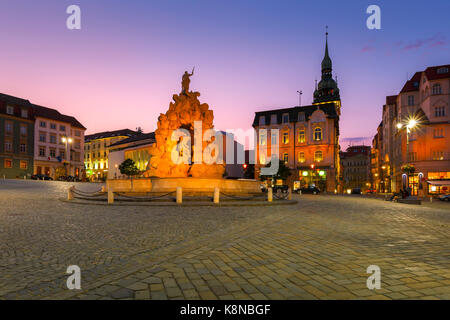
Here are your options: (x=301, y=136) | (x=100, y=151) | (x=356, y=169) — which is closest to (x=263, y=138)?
(x=301, y=136)

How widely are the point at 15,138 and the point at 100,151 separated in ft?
120

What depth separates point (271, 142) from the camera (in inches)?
2244

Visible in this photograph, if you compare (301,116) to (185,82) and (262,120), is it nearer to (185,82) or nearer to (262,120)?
(262,120)

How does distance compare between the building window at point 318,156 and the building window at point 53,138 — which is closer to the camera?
the building window at point 318,156

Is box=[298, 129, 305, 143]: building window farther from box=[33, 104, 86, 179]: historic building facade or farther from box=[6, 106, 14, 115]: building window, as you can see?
box=[6, 106, 14, 115]: building window

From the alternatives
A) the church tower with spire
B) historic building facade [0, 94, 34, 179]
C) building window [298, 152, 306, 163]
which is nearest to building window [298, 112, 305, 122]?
building window [298, 152, 306, 163]

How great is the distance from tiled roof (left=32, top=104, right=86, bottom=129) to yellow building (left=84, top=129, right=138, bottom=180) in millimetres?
15600

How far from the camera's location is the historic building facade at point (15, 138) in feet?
183

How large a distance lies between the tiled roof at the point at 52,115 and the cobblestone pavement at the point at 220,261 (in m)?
68.8

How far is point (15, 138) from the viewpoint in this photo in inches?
2275

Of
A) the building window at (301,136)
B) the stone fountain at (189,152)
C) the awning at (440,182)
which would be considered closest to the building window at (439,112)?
the awning at (440,182)

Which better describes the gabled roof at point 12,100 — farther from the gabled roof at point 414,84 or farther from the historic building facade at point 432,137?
the gabled roof at point 414,84

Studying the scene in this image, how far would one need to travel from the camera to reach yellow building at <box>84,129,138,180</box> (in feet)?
299
